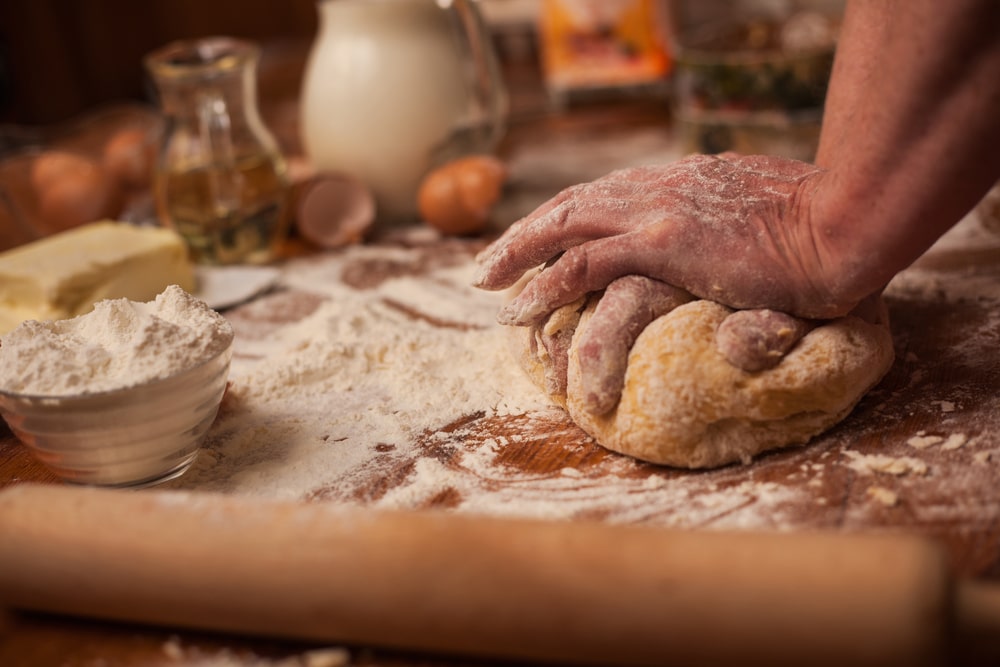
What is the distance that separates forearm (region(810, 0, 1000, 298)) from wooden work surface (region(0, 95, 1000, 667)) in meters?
0.20

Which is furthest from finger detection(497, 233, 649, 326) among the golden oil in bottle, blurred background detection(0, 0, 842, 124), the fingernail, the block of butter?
blurred background detection(0, 0, 842, 124)

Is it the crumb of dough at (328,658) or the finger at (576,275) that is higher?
the finger at (576,275)

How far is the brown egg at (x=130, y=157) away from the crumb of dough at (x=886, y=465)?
6.43 feet

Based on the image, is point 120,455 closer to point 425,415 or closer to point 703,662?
point 425,415

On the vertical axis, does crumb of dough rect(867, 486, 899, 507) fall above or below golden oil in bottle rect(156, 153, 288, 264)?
below

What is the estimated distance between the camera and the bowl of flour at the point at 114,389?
39.9 inches

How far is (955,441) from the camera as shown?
1.06 metres

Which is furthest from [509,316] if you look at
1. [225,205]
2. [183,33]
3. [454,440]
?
[183,33]

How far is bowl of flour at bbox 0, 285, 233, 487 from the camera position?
1015 mm

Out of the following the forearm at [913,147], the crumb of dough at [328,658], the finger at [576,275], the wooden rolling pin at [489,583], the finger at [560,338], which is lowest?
the crumb of dough at [328,658]

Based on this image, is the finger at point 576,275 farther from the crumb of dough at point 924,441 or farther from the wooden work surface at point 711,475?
the crumb of dough at point 924,441

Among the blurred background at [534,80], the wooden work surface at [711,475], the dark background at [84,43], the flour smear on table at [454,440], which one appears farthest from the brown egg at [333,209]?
the dark background at [84,43]

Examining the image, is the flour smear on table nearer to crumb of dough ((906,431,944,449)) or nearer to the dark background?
crumb of dough ((906,431,944,449))

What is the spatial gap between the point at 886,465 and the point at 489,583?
1.66 ft
